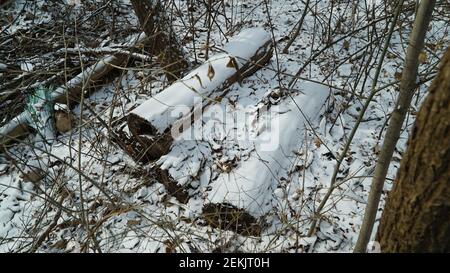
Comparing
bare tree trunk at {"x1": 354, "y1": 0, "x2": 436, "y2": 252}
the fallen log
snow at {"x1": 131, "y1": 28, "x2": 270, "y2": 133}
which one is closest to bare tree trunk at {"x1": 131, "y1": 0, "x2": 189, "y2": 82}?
the fallen log

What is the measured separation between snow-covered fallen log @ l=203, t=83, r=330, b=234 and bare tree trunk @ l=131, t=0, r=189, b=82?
1049mm

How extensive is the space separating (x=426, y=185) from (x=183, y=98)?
202 centimetres

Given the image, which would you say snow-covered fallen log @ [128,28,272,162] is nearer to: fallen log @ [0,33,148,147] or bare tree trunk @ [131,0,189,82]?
bare tree trunk @ [131,0,189,82]

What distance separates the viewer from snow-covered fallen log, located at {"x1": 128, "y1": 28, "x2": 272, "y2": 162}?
102 inches

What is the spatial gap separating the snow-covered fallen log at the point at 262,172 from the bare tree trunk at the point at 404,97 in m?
0.86

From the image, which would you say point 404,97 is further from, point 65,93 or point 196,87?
point 65,93

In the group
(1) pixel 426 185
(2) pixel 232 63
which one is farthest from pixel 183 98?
(1) pixel 426 185

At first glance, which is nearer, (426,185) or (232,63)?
(426,185)

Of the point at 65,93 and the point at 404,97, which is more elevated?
the point at 404,97

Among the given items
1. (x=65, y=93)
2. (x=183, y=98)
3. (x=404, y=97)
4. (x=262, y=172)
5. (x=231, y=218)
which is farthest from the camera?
(x=65, y=93)

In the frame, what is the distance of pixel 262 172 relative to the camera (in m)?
2.39

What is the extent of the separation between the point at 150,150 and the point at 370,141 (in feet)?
5.76

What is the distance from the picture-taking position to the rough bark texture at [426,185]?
93cm
